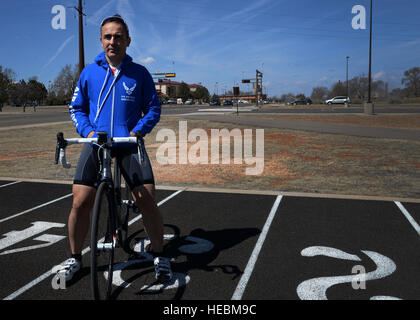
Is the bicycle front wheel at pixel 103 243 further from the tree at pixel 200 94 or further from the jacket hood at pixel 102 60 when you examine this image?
the tree at pixel 200 94

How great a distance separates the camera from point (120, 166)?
2951mm

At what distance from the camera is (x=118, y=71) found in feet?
9.53

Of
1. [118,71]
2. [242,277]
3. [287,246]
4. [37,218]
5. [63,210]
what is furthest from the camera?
[63,210]

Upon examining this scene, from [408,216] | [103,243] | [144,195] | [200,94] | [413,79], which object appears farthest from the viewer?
[200,94]

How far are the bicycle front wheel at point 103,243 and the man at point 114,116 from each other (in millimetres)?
202

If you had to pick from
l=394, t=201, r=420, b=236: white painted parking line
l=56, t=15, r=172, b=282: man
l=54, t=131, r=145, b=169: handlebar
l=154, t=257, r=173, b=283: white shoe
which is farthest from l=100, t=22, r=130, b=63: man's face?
l=394, t=201, r=420, b=236: white painted parking line

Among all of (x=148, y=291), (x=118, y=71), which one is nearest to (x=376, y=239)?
(x=148, y=291)

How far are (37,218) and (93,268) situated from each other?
9.43 feet

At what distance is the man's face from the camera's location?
2.86 meters

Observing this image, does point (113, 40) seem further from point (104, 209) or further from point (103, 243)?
point (103, 243)

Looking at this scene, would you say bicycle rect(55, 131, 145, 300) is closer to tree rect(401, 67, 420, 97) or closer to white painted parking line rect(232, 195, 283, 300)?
white painted parking line rect(232, 195, 283, 300)

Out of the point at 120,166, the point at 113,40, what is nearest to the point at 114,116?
the point at 120,166

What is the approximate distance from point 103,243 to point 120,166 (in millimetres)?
638
